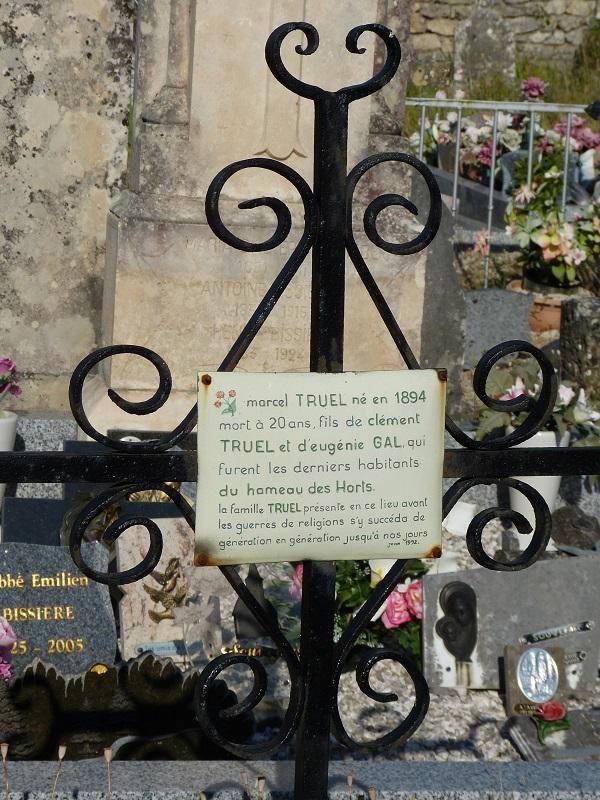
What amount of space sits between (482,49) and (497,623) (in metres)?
9.57

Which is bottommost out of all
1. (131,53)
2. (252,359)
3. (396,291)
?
(252,359)

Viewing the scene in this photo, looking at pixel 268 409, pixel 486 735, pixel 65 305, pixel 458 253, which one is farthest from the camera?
pixel 458 253

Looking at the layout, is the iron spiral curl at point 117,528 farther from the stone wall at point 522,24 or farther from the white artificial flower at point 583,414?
the stone wall at point 522,24

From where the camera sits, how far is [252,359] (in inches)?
193

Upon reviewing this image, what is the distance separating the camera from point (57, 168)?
498 cm

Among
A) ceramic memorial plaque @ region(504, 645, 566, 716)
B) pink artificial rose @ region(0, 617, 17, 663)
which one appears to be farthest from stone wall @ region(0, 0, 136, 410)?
ceramic memorial plaque @ region(504, 645, 566, 716)

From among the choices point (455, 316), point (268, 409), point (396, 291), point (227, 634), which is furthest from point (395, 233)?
point (268, 409)

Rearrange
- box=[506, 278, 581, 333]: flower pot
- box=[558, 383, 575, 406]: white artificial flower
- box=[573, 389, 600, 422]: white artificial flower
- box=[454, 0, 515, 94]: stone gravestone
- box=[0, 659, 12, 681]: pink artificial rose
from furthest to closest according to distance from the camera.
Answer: box=[454, 0, 515, 94]: stone gravestone
box=[506, 278, 581, 333]: flower pot
box=[558, 383, 575, 406]: white artificial flower
box=[573, 389, 600, 422]: white artificial flower
box=[0, 659, 12, 681]: pink artificial rose

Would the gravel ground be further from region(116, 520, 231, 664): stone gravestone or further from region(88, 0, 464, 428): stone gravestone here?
region(88, 0, 464, 428): stone gravestone

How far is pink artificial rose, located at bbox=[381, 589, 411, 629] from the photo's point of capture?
353 cm

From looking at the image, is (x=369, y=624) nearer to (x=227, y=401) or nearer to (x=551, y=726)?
(x=551, y=726)

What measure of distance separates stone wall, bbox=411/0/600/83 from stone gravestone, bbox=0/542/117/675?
9719mm

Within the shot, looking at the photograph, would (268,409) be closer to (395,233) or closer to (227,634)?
(227,634)

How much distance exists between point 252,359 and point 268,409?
123 inches
